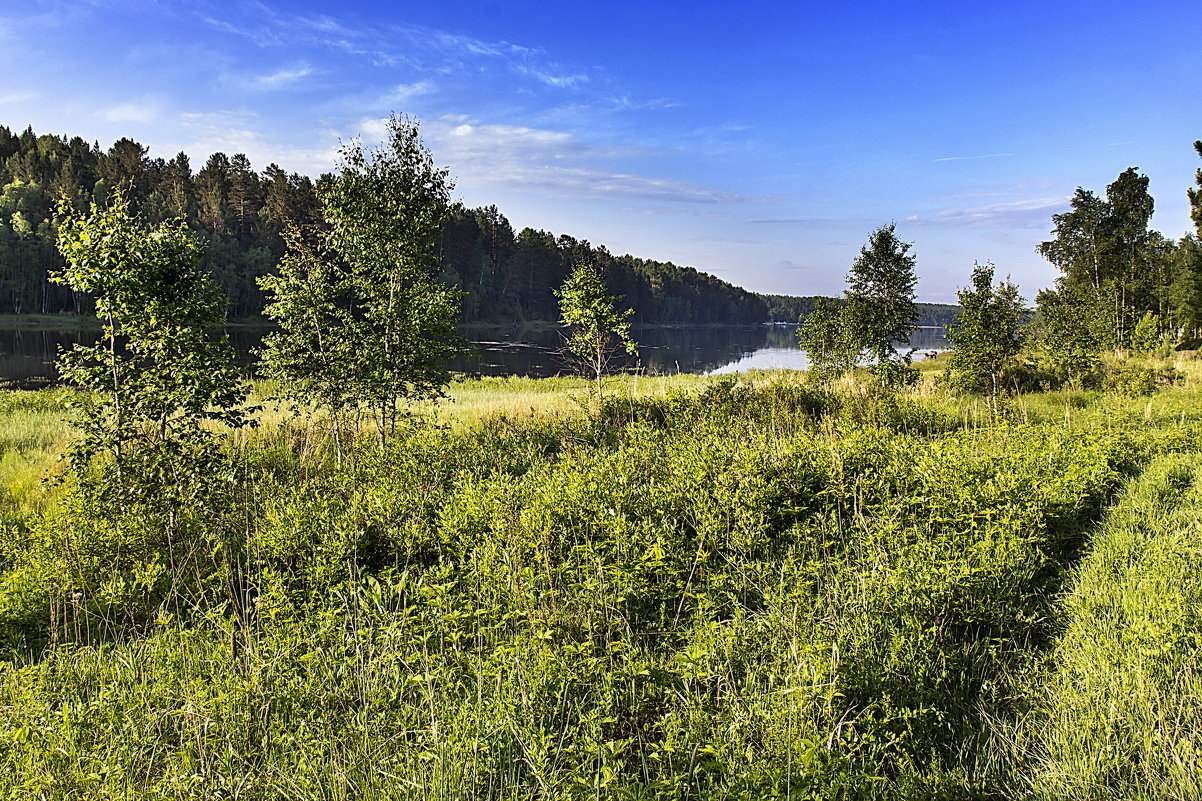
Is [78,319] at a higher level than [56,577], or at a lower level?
higher

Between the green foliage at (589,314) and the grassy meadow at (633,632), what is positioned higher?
the green foliage at (589,314)

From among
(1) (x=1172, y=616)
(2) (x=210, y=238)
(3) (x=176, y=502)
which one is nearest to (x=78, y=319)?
→ (2) (x=210, y=238)

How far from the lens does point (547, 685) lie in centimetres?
415

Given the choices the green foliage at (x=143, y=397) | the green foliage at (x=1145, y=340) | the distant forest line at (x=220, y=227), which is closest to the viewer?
the green foliage at (x=143, y=397)

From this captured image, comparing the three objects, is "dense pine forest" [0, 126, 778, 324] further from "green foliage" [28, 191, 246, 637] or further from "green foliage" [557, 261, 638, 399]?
"green foliage" [28, 191, 246, 637]

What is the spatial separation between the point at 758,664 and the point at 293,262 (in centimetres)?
1048

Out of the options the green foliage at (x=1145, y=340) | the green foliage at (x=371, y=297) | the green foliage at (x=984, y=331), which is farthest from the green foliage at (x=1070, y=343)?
the green foliage at (x=371, y=297)

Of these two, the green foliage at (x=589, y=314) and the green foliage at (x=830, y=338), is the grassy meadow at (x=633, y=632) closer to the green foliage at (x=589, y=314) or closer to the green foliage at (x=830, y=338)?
the green foliage at (x=589, y=314)

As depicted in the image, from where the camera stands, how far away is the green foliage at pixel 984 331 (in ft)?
63.9

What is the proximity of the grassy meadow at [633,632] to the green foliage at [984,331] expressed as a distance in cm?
1031

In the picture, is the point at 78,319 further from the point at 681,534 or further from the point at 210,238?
the point at 681,534

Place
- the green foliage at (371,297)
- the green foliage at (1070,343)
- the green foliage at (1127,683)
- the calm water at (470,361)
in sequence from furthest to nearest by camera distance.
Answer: the calm water at (470,361) → the green foliage at (1070,343) → the green foliage at (371,297) → the green foliage at (1127,683)

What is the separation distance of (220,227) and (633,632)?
8010cm

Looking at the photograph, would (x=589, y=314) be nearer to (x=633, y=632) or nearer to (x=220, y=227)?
→ (x=633, y=632)
